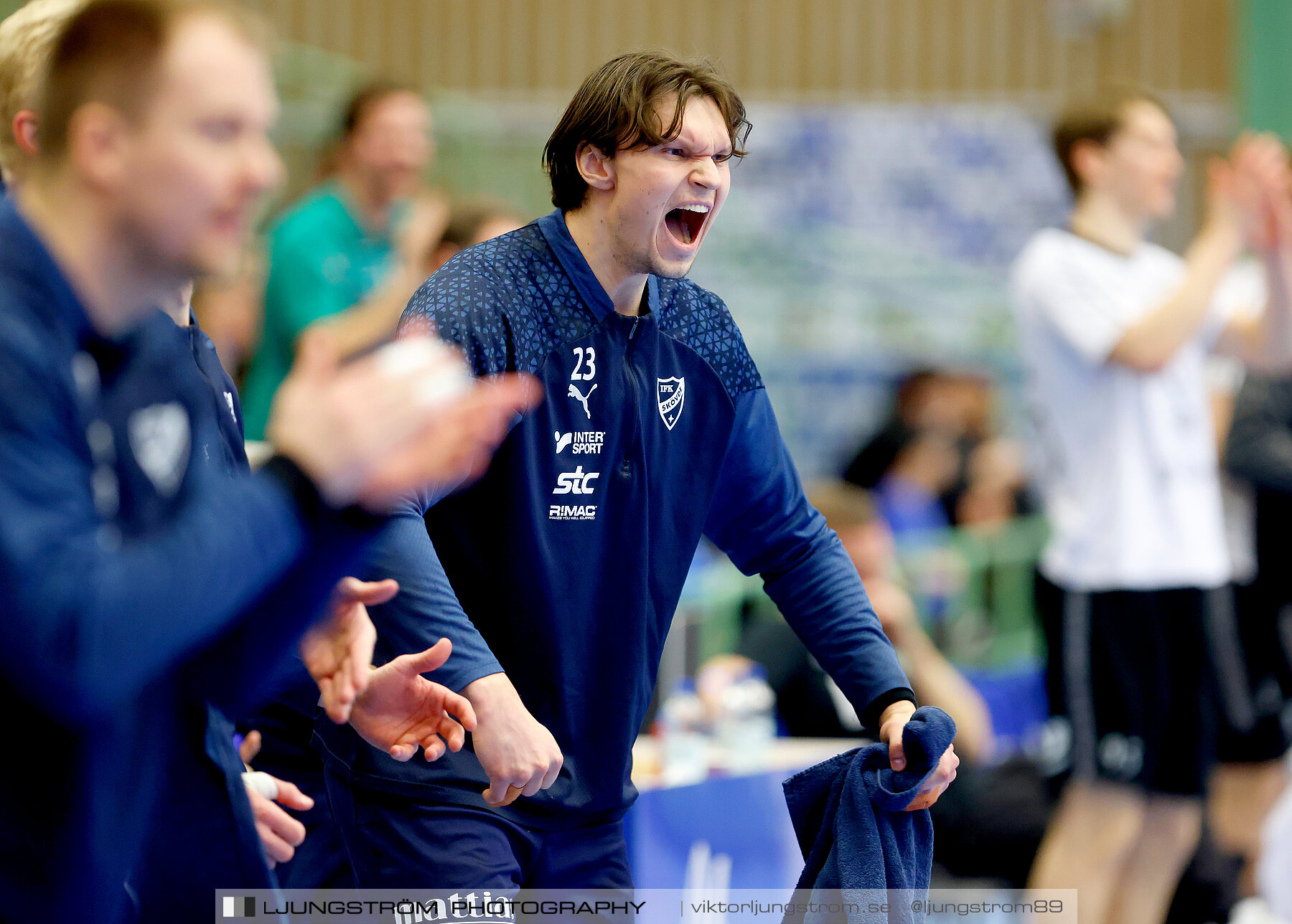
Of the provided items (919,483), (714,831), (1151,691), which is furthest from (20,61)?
(919,483)

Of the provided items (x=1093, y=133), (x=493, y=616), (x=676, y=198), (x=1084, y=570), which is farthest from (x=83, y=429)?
(x=1093, y=133)

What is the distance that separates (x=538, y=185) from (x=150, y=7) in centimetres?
727

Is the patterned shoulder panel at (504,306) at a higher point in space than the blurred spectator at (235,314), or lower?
higher

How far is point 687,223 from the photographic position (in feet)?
7.47

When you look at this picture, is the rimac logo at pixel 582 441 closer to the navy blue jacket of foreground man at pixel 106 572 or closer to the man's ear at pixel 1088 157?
the navy blue jacket of foreground man at pixel 106 572

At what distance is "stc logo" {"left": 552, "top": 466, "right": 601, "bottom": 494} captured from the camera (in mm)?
2180

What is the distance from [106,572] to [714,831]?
2.42 meters

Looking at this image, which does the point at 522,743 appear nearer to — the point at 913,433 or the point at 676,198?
the point at 676,198

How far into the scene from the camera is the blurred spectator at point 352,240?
4293mm

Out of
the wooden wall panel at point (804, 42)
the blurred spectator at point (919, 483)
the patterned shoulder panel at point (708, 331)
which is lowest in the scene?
the blurred spectator at point (919, 483)

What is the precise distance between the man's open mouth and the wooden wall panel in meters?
8.75

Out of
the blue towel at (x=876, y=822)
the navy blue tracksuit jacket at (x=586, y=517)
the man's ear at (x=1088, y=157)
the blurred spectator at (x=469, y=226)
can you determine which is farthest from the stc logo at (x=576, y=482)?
the man's ear at (x=1088, y=157)

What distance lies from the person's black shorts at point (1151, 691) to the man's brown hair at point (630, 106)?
7.00 ft

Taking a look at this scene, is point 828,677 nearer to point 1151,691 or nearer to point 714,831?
point 1151,691
